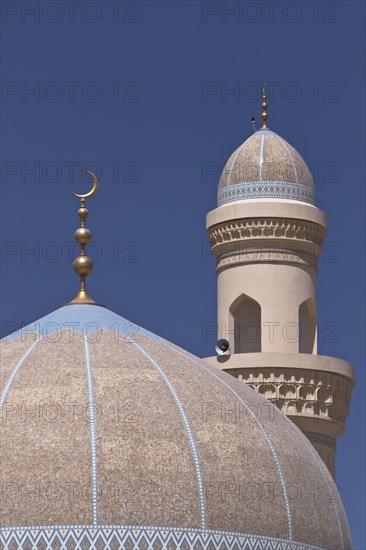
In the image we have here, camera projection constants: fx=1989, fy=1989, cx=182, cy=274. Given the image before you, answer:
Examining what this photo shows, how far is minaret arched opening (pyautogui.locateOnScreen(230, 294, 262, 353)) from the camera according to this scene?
25031mm

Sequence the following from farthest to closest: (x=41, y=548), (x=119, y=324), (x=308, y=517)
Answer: (x=119, y=324) → (x=308, y=517) → (x=41, y=548)

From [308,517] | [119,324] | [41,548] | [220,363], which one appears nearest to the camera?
[41,548]

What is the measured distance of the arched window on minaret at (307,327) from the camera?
24875mm

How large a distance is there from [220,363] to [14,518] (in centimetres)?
955

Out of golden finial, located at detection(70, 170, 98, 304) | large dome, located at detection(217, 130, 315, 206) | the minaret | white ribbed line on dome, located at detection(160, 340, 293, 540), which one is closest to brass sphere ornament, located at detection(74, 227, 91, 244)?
golden finial, located at detection(70, 170, 98, 304)

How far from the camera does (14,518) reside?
46.6ft

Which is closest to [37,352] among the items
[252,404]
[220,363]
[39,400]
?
[39,400]

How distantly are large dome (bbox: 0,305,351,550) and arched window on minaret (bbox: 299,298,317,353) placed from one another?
8814mm

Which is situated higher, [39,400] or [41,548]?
[39,400]

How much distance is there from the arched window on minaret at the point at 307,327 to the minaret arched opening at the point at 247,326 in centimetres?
57

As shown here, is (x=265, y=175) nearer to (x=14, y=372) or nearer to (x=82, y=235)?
→ (x=82, y=235)

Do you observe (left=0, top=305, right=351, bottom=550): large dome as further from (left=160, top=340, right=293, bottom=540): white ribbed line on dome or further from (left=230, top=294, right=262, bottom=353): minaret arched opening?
(left=230, top=294, right=262, bottom=353): minaret arched opening

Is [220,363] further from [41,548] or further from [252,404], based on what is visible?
[41,548]

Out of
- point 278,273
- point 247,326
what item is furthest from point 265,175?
point 247,326
